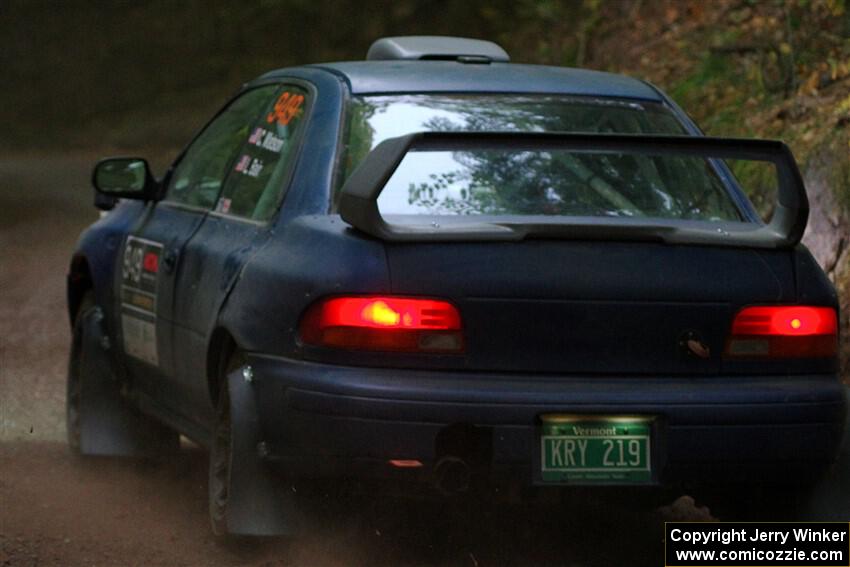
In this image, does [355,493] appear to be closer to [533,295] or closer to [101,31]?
[533,295]

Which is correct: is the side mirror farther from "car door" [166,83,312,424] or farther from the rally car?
the rally car

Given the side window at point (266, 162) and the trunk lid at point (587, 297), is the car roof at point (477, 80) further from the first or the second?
the trunk lid at point (587, 297)

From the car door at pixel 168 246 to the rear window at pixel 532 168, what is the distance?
0.93 metres

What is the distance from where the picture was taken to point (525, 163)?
19.4 ft

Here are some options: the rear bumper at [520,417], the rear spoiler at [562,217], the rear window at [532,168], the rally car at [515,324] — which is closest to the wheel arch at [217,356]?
the rally car at [515,324]

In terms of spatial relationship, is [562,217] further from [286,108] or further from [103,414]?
[103,414]

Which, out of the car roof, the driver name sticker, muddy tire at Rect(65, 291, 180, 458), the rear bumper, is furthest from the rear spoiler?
muddy tire at Rect(65, 291, 180, 458)

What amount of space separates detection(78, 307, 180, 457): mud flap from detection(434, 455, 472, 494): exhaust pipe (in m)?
2.73

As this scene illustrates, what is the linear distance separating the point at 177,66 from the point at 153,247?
14.7 meters

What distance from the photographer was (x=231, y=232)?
642 centimetres

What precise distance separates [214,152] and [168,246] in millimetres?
479

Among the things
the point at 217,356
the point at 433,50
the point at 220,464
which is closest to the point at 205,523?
the point at 220,464

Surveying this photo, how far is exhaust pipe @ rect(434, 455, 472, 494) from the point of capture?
5324 millimetres

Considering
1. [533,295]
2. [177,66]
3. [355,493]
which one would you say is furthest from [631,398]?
[177,66]
